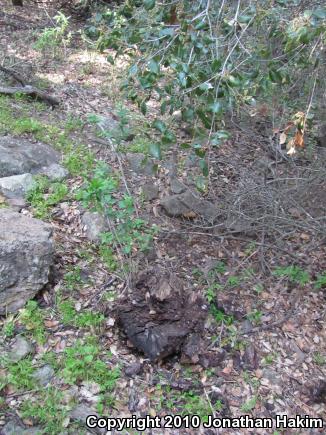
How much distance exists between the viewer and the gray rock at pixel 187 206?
452 centimetres

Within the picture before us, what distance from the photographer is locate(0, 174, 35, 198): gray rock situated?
4.16 m

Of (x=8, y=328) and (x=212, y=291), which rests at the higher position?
(x=8, y=328)

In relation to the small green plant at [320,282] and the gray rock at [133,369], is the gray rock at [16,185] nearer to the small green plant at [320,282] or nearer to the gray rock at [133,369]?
the gray rock at [133,369]

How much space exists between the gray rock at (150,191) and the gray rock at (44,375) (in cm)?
221

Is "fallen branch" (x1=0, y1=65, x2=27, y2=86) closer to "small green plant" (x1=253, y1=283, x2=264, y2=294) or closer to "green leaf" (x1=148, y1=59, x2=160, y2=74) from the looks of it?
"small green plant" (x1=253, y1=283, x2=264, y2=294)

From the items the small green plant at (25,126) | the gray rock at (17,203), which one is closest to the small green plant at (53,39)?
the small green plant at (25,126)

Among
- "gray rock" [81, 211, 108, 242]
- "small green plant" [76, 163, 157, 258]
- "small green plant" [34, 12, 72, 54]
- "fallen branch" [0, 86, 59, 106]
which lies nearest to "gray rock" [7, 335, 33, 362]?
"small green plant" [76, 163, 157, 258]

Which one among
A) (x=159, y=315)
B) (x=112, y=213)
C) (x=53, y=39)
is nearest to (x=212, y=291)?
(x=159, y=315)

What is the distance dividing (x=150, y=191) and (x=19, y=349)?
229 cm

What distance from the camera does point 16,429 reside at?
2562mm

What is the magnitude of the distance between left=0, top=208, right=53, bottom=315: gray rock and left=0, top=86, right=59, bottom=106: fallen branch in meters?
2.90

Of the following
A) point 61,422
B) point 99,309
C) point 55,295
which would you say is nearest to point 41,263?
point 55,295

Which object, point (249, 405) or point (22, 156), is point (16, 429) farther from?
point (22, 156)

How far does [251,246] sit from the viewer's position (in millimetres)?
4379
